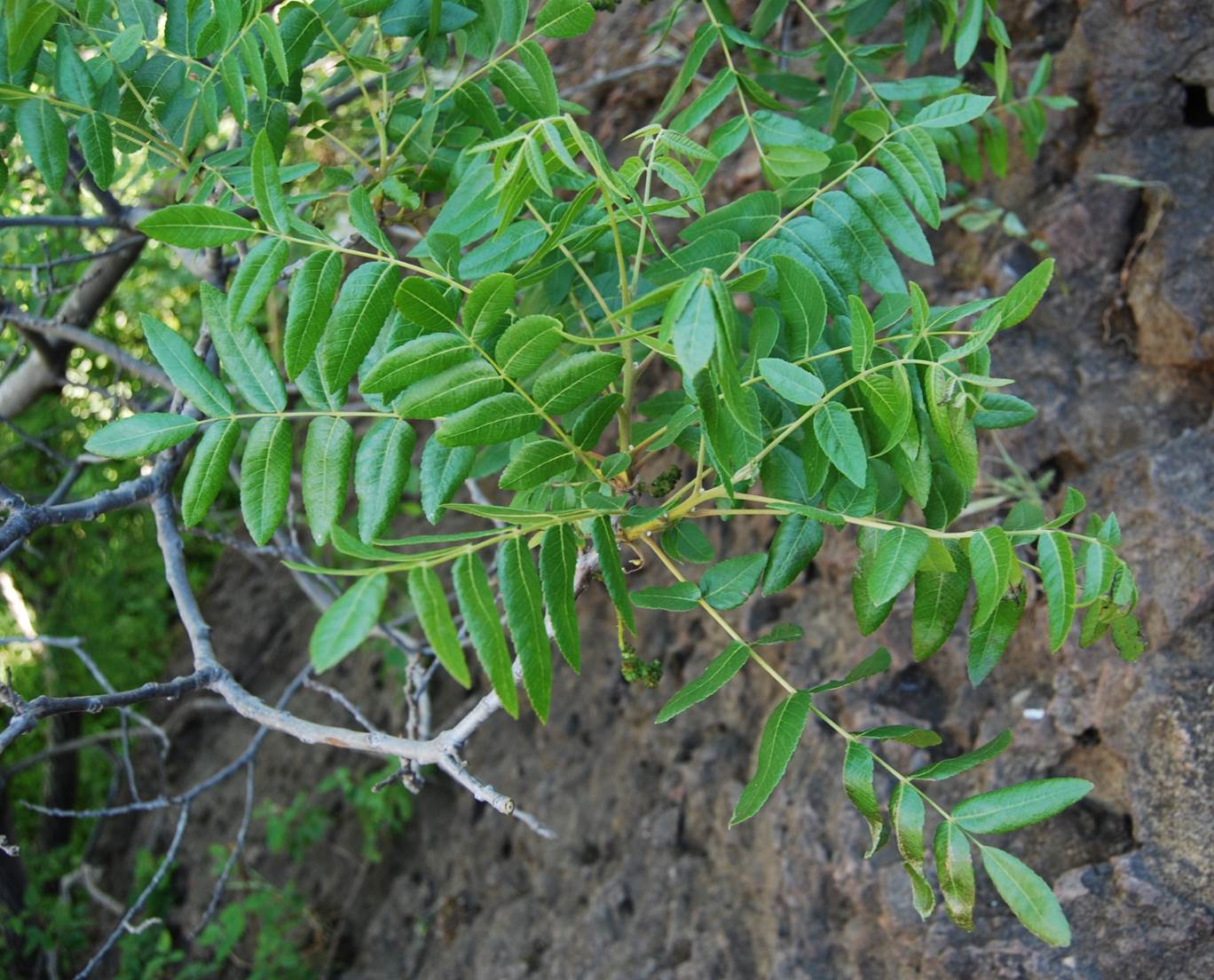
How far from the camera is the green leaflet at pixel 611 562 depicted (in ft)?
3.81

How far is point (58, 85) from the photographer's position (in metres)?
1.48

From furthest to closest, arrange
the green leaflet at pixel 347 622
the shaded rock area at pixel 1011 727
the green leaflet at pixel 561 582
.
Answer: the shaded rock area at pixel 1011 727 → the green leaflet at pixel 561 582 → the green leaflet at pixel 347 622

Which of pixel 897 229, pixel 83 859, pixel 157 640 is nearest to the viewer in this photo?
pixel 897 229

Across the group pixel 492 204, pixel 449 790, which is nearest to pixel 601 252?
pixel 492 204

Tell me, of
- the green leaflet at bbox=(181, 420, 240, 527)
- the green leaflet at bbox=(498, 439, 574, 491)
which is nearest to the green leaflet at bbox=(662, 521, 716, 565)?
the green leaflet at bbox=(498, 439, 574, 491)

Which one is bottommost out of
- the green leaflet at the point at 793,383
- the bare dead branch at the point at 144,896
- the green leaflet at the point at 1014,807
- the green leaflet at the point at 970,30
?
the bare dead branch at the point at 144,896

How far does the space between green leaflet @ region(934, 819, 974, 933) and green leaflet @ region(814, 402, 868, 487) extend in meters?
0.45

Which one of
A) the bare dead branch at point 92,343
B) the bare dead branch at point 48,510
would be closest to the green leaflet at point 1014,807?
the bare dead branch at point 48,510

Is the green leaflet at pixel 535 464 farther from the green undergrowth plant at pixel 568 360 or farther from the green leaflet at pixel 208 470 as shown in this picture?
the green leaflet at pixel 208 470

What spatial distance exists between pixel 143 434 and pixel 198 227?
252 millimetres

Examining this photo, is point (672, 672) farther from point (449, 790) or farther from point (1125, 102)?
point (1125, 102)

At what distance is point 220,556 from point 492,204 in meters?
3.25

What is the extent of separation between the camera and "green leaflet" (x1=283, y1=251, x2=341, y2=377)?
122cm

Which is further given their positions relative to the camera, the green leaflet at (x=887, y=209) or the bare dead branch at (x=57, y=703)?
the green leaflet at (x=887, y=209)
